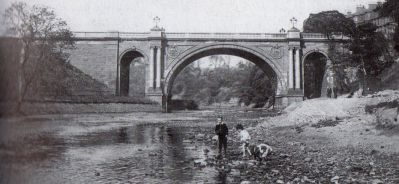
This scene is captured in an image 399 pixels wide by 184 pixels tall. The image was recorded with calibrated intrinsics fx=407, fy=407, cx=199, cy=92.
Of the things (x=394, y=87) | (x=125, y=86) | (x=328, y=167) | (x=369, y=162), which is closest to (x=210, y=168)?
(x=328, y=167)

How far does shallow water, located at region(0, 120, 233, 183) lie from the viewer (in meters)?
9.86

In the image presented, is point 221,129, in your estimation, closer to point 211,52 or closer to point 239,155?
point 239,155

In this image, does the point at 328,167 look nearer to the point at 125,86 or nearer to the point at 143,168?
the point at 143,168

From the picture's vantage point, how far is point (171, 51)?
5338 cm

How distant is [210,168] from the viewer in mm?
11352

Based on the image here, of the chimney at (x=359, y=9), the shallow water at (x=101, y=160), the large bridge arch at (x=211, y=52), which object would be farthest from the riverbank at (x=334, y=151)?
the chimney at (x=359, y=9)

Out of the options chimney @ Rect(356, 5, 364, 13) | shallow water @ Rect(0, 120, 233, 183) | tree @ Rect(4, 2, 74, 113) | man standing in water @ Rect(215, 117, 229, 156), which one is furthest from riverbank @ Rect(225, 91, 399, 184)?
chimney @ Rect(356, 5, 364, 13)

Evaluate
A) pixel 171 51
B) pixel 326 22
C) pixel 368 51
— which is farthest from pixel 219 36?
pixel 368 51

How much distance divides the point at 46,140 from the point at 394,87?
23961mm

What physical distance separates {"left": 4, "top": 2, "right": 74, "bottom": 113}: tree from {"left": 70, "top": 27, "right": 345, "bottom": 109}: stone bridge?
1775 centimetres

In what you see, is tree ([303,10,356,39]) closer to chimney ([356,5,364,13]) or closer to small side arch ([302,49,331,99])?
small side arch ([302,49,331,99])

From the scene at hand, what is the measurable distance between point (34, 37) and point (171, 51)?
2427 cm

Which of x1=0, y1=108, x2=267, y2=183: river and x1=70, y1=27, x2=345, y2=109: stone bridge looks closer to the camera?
x1=0, y1=108, x2=267, y2=183: river

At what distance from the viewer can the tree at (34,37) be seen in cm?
2711
